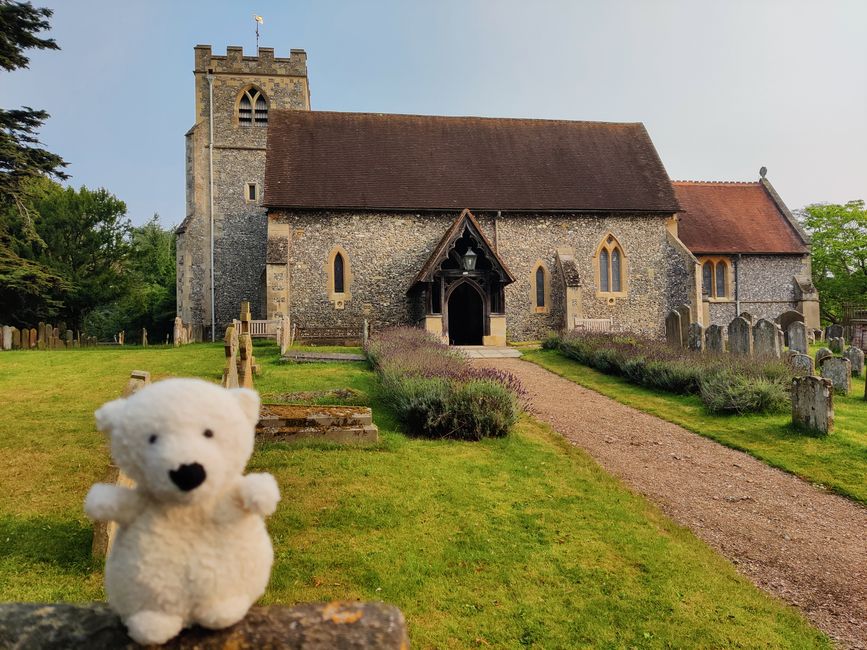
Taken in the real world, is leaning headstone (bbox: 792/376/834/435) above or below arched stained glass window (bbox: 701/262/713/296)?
below

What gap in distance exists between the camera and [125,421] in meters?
1.63

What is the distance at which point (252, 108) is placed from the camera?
27.3 metres

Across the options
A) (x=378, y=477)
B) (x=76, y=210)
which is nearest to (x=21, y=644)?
(x=378, y=477)

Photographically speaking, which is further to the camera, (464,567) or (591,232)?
(591,232)

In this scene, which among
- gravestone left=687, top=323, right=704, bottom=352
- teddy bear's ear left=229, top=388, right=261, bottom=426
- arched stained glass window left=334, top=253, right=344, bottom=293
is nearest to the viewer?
teddy bear's ear left=229, top=388, right=261, bottom=426

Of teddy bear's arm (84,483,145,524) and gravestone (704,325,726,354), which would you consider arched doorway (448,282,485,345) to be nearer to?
gravestone (704,325,726,354)

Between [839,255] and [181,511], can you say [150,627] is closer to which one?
[181,511]

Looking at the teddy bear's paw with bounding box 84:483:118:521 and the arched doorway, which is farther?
the arched doorway

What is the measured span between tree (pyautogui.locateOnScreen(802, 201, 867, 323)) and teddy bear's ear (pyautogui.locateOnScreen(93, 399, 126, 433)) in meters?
41.4

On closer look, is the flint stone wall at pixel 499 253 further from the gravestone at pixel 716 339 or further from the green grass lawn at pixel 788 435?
the green grass lawn at pixel 788 435

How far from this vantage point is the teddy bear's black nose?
62.3 inches

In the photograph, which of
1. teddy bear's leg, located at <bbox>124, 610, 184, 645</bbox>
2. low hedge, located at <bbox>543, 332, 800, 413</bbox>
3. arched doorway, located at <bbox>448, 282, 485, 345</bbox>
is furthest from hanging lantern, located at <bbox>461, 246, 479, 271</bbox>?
teddy bear's leg, located at <bbox>124, 610, 184, 645</bbox>

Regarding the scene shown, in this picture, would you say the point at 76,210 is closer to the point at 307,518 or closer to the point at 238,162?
the point at 238,162

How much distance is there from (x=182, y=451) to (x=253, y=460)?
531cm
